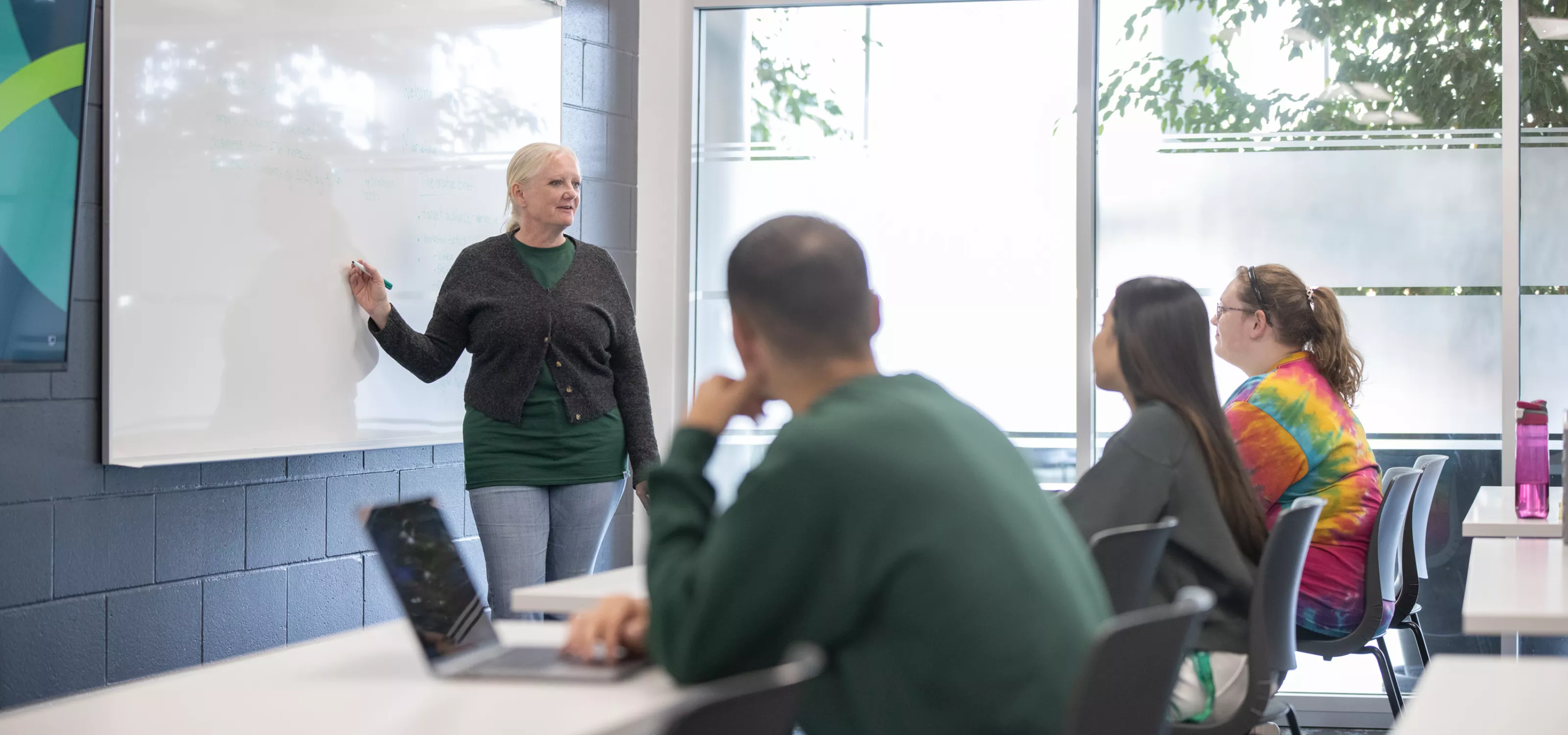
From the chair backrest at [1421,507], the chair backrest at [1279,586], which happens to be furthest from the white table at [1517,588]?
the chair backrest at [1421,507]

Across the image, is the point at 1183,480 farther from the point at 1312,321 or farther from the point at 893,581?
the point at 1312,321

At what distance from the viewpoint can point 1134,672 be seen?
1238mm

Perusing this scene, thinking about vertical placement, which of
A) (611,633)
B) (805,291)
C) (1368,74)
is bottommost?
(611,633)

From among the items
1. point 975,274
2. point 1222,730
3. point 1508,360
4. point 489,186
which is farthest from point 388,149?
point 1508,360

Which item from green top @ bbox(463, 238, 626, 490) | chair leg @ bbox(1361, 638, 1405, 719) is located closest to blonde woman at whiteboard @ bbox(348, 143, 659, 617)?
green top @ bbox(463, 238, 626, 490)

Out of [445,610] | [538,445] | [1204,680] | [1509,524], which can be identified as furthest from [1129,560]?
[538,445]

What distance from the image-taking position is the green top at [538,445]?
11.1ft

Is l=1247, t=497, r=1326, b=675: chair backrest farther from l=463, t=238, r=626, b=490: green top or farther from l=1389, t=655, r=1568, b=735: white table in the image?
l=463, t=238, r=626, b=490: green top

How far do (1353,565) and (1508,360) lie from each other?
1687 millimetres

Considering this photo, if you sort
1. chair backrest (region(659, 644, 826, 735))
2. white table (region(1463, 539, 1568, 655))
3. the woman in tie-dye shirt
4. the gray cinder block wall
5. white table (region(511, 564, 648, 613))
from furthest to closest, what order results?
1. the woman in tie-dye shirt
2. the gray cinder block wall
3. white table (region(511, 564, 648, 613))
4. white table (region(1463, 539, 1568, 655))
5. chair backrest (region(659, 644, 826, 735))

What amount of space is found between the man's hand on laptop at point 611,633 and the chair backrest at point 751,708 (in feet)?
1.23

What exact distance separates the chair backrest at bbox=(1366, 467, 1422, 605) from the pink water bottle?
231mm

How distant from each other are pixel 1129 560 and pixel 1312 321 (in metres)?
1.65

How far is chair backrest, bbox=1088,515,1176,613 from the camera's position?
1.82m
